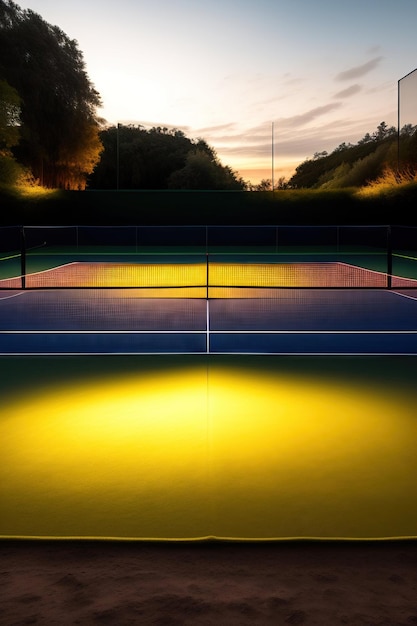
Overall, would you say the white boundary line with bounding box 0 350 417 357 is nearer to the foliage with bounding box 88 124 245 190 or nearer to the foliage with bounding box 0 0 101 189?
the foliage with bounding box 0 0 101 189

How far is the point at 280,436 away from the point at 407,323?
7.13m

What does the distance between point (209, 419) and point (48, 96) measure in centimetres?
5182

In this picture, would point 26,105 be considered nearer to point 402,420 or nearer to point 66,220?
point 66,220

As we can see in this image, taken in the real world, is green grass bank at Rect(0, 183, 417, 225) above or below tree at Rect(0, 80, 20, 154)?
below

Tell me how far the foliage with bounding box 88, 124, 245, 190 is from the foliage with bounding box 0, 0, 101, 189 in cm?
746

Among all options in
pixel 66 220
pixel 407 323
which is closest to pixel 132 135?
pixel 66 220

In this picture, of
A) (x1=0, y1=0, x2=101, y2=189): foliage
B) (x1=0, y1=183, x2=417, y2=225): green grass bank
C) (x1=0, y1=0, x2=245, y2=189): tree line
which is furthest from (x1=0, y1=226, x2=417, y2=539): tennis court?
(x1=0, y1=0, x2=101, y2=189): foliage

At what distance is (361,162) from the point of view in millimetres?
58156

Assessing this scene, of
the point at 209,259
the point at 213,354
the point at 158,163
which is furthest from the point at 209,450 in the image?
the point at 158,163

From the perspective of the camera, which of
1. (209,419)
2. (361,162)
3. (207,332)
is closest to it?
(209,419)

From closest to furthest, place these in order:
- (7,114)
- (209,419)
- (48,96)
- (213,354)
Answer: (209,419), (213,354), (7,114), (48,96)

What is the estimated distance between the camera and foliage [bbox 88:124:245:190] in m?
62.8

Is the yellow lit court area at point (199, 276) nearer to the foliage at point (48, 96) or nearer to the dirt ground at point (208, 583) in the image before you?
the dirt ground at point (208, 583)

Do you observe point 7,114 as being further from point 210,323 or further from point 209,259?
point 210,323
